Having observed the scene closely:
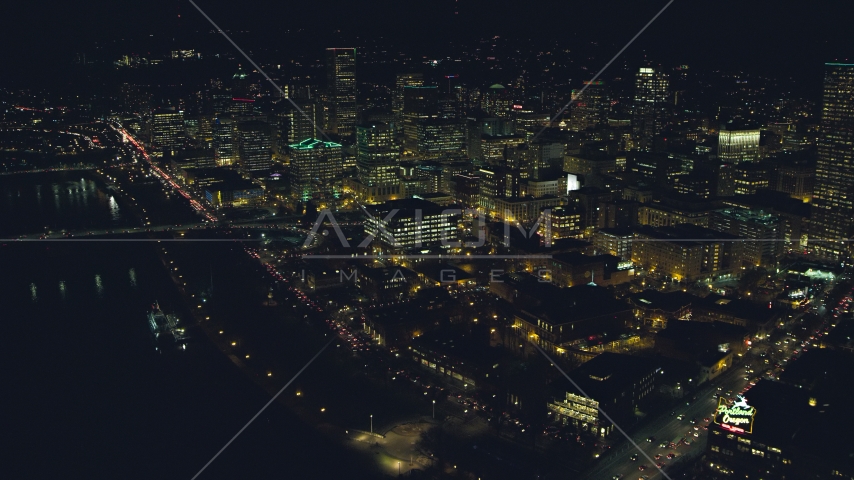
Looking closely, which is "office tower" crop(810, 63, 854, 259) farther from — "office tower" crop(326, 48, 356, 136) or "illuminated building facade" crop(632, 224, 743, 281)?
"office tower" crop(326, 48, 356, 136)

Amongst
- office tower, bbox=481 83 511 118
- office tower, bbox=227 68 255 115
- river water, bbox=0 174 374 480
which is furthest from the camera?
office tower, bbox=227 68 255 115

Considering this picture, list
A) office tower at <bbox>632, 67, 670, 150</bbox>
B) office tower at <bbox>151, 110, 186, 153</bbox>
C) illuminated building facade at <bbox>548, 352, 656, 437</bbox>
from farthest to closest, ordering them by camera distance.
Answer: office tower at <bbox>151, 110, 186, 153</bbox>, office tower at <bbox>632, 67, 670, 150</bbox>, illuminated building facade at <bbox>548, 352, 656, 437</bbox>

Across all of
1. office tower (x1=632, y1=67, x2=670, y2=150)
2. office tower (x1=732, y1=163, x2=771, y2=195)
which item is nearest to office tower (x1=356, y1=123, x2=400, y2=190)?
office tower (x1=732, y1=163, x2=771, y2=195)

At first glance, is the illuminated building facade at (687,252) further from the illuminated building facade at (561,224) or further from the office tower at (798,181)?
the office tower at (798,181)

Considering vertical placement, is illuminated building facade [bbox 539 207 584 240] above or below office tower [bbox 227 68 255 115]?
below

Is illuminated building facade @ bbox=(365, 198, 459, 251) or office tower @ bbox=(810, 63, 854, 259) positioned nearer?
office tower @ bbox=(810, 63, 854, 259)

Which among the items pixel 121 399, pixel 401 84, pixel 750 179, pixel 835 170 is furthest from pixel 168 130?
pixel 835 170

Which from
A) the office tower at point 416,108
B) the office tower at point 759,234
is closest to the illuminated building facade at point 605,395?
the office tower at point 759,234

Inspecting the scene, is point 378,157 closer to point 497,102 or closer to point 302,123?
point 302,123
